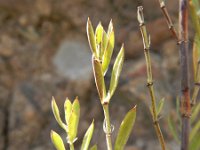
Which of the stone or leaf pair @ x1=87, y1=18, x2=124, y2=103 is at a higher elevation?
the stone

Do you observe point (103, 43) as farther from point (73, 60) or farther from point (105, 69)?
point (73, 60)

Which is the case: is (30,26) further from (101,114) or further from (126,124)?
(126,124)

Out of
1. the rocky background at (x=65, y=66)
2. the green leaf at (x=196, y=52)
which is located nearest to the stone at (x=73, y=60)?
the rocky background at (x=65, y=66)

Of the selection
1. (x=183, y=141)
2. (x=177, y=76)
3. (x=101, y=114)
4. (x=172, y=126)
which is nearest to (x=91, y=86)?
(x=101, y=114)

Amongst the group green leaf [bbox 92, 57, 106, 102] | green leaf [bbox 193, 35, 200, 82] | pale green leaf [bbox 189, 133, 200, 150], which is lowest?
pale green leaf [bbox 189, 133, 200, 150]

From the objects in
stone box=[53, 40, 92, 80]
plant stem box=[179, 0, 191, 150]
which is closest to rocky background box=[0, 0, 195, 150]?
stone box=[53, 40, 92, 80]

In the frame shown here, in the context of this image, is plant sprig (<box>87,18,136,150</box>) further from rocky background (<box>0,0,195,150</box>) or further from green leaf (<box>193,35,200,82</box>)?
rocky background (<box>0,0,195,150</box>)

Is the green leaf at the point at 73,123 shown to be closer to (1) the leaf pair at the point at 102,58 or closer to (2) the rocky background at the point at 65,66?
(1) the leaf pair at the point at 102,58

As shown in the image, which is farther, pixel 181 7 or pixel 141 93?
pixel 141 93

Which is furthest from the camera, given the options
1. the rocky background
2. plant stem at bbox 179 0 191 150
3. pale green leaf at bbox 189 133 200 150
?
the rocky background
